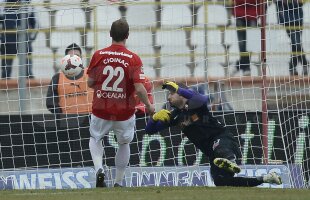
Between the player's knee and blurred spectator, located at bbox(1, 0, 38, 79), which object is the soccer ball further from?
the player's knee

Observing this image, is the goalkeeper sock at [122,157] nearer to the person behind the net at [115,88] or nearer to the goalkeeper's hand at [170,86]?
the person behind the net at [115,88]

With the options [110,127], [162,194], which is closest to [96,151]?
[110,127]

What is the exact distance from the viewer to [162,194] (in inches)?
429

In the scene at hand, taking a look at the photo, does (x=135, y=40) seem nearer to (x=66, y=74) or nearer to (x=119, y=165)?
(x=66, y=74)

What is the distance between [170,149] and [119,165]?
222cm

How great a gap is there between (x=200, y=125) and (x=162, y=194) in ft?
5.69

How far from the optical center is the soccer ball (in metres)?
14.5

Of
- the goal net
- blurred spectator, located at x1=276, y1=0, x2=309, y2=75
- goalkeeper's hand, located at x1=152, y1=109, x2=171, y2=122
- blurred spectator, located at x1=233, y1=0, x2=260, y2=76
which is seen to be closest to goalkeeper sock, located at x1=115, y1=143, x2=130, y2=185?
goalkeeper's hand, located at x1=152, y1=109, x2=171, y2=122

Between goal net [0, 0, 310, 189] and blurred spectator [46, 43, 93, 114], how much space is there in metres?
0.09

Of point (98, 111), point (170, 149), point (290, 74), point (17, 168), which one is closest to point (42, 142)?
point (17, 168)

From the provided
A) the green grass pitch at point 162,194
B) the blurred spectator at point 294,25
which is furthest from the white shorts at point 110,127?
the blurred spectator at point 294,25

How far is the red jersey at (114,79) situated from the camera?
1215 centimetres

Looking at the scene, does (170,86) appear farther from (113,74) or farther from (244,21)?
(244,21)

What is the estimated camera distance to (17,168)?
14734mm
